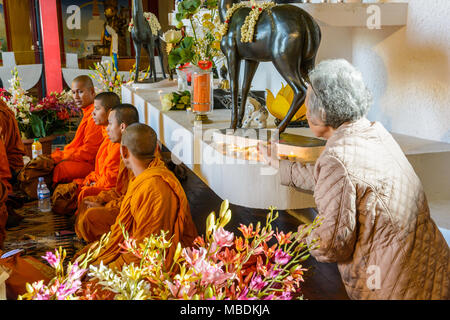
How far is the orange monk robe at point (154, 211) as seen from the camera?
7.36 feet

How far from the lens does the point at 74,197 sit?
3.69 metres

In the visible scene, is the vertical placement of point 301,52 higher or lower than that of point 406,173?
higher

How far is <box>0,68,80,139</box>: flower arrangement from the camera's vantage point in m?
4.89

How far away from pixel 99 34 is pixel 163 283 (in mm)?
13260

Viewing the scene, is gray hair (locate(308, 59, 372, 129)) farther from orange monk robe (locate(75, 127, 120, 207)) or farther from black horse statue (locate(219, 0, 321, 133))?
orange monk robe (locate(75, 127, 120, 207))

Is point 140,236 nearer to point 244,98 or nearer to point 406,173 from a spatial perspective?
point 244,98

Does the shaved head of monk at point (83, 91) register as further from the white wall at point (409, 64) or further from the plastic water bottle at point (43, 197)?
the white wall at point (409, 64)

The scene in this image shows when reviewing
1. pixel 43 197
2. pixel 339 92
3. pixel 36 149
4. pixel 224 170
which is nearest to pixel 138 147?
pixel 224 170

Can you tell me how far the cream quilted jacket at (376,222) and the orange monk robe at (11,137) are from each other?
10.6 feet

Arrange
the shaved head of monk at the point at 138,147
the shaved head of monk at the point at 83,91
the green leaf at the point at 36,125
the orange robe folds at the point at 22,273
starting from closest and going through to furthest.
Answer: the orange robe folds at the point at 22,273 → the shaved head of monk at the point at 138,147 → the shaved head of monk at the point at 83,91 → the green leaf at the point at 36,125

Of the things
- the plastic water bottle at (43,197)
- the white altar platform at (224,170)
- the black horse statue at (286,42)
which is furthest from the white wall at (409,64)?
the plastic water bottle at (43,197)

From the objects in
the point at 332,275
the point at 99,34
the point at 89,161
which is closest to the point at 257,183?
the point at 332,275

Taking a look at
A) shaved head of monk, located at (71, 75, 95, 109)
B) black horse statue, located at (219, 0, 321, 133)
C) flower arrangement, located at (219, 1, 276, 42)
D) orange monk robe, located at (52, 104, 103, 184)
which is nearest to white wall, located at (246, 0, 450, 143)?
black horse statue, located at (219, 0, 321, 133)

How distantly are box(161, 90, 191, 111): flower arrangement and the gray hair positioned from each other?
6.08 feet
